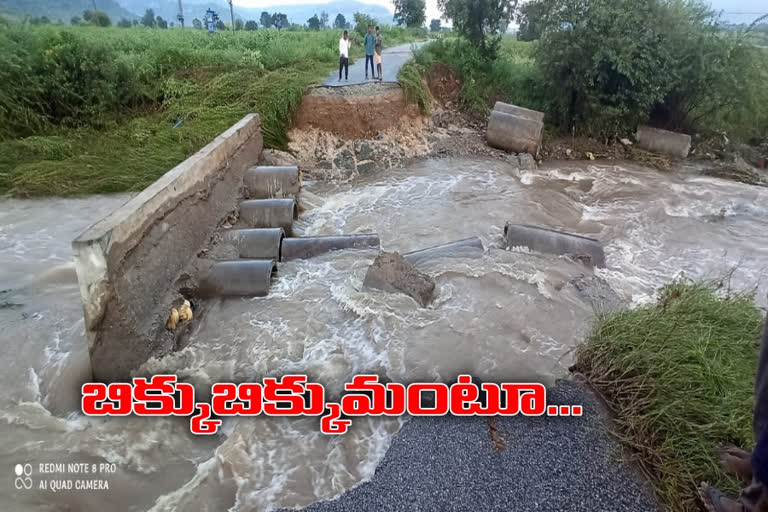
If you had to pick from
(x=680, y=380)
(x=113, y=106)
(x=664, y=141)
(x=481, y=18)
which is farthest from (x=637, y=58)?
(x=113, y=106)

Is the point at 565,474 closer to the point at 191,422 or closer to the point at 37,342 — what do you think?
the point at 191,422

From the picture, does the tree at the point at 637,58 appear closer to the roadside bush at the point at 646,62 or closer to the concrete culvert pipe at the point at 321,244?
the roadside bush at the point at 646,62

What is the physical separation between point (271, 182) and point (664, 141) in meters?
10.7

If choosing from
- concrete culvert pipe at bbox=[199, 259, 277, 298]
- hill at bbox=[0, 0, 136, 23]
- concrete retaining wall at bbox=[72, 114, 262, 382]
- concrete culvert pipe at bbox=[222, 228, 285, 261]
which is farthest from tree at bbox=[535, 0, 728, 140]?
hill at bbox=[0, 0, 136, 23]

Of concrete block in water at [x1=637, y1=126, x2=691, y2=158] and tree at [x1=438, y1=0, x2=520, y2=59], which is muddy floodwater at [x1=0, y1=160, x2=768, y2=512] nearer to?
concrete block in water at [x1=637, y1=126, x2=691, y2=158]

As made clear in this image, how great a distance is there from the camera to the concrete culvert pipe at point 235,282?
5.93m

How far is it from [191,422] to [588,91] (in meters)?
12.6

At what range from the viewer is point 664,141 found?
42.4 ft

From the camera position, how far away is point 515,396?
13.3 ft

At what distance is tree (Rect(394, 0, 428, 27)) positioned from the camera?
35.2 meters

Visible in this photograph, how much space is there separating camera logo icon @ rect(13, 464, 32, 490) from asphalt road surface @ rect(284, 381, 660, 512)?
215 centimetres

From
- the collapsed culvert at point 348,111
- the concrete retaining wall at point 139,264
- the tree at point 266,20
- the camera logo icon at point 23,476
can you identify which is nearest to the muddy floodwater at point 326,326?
the camera logo icon at point 23,476

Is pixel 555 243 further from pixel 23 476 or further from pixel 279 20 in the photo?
pixel 279 20

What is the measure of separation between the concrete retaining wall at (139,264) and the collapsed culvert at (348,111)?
5134 millimetres
